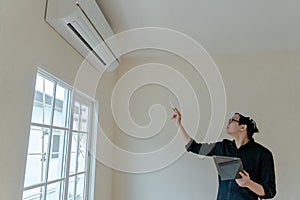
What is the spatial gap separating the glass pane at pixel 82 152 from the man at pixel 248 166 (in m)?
1.27

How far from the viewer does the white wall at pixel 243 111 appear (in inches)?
115

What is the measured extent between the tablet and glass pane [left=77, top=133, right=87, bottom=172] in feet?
3.99

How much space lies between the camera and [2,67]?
4.03 ft

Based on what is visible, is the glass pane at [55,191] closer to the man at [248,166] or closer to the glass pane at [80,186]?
the glass pane at [80,186]

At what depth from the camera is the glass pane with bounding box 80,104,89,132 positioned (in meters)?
2.45

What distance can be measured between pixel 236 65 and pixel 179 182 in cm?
154

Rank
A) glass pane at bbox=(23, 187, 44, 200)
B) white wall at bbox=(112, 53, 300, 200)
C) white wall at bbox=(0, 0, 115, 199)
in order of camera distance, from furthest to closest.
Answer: white wall at bbox=(112, 53, 300, 200)
glass pane at bbox=(23, 187, 44, 200)
white wall at bbox=(0, 0, 115, 199)

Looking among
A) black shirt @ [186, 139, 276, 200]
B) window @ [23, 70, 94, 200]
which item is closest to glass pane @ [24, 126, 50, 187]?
window @ [23, 70, 94, 200]

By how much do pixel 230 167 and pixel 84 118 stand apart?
1.38 m

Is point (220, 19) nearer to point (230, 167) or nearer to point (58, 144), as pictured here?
point (230, 167)

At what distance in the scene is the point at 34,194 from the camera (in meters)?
1.62

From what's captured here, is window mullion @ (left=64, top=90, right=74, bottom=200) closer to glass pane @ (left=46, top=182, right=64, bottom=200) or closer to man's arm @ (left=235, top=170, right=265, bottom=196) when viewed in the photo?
glass pane @ (left=46, top=182, right=64, bottom=200)

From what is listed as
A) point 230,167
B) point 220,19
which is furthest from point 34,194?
point 220,19

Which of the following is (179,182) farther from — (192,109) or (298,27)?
(298,27)
